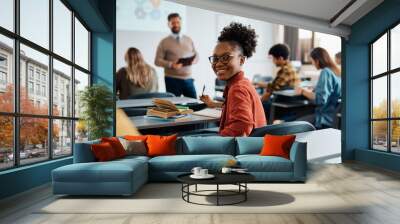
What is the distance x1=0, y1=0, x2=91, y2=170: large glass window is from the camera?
16.4ft

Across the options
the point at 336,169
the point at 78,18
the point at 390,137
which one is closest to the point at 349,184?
the point at 336,169

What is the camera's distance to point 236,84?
28.2ft

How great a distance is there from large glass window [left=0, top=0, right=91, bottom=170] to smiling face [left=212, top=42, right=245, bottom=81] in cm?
270

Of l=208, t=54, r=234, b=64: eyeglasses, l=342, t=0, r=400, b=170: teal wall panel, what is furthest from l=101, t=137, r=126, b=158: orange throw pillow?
l=342, t=0, r=400, b=170: teal wall panel

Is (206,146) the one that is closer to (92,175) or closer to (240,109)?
(240,109)

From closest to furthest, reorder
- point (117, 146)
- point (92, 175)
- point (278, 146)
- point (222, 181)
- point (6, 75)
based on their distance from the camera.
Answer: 1. point (222, 181)
2. point (92, 175)
3. point (6, 75)
4. point (117, 146)
5. point (278, 146)

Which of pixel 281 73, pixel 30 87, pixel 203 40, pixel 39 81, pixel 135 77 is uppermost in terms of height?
pixel 203 40

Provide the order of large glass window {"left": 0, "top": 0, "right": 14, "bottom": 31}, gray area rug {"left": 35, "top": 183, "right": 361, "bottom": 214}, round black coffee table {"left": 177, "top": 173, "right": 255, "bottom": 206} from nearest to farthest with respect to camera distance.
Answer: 1. gray area rug {"left": 35, "top": 183, "right": 361, "bottom": 214}
2. round black coffee table {"left": 177, "top": 173, "right": 255, "bottom": 206}
3. large glass window {"left": 0, "top": 0, "right": 14, "bottom": 31}

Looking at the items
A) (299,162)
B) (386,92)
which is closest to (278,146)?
(299,162)

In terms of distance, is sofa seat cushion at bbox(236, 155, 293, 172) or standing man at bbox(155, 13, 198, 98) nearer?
sofa seat cushion at bbox(236, 155, 293, 172)

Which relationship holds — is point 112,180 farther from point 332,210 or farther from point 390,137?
point 390,137

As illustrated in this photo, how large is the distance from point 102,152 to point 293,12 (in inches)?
206

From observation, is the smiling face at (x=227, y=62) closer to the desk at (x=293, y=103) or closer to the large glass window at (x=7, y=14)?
the desk at (x=293, y=103)

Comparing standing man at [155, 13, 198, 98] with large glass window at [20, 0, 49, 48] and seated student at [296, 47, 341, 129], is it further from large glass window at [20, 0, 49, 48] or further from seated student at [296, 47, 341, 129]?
large glass window at [20, 0, 49, 48]
